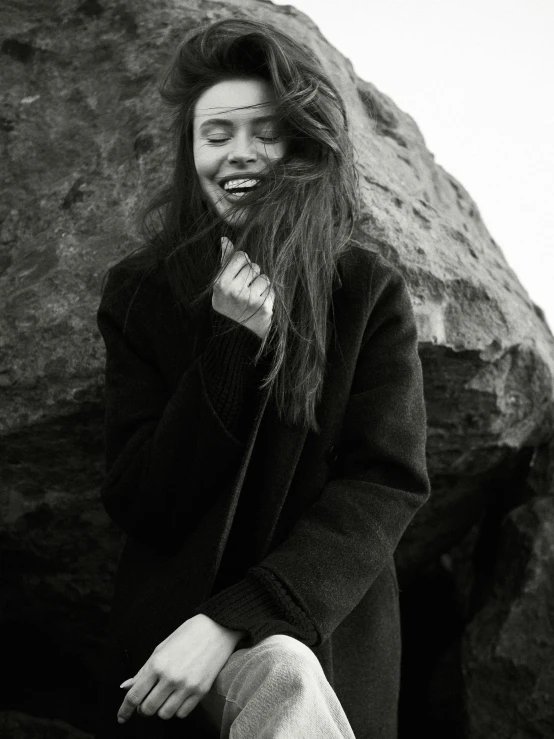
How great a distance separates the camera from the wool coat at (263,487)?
158cm

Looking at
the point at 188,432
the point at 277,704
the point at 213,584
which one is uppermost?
the point at 188,432

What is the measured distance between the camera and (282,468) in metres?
1.69

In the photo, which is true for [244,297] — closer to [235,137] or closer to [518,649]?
[235,137]

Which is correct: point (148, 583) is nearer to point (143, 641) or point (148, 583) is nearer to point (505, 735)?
point (143, 641)

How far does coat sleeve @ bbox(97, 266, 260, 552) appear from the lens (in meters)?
1.59

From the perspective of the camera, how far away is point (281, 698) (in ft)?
4.16

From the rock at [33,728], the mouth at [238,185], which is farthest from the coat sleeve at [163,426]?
the rock at [33,728]

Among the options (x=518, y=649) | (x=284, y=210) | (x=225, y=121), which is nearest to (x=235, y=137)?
(x=225, y=121)

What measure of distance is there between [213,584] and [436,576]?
0.99 m

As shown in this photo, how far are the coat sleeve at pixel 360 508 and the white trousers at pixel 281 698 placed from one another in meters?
0.08

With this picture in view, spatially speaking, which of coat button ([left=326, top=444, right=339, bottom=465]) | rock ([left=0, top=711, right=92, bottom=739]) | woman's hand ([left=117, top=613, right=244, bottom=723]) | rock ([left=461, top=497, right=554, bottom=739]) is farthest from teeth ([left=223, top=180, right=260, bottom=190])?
rock ([left=0, top=711, right=92, bottom=739])

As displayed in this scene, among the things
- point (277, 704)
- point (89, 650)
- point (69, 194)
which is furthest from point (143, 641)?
point (69, 194)

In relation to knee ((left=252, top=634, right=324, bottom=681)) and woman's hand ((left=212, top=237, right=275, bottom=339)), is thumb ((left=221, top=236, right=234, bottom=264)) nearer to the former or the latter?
woman's hand ((left=212, top=237, right=275, bottom=339))

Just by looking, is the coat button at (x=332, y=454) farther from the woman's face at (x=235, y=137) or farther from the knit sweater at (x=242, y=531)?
the woman's face at (x=235, y=137)
